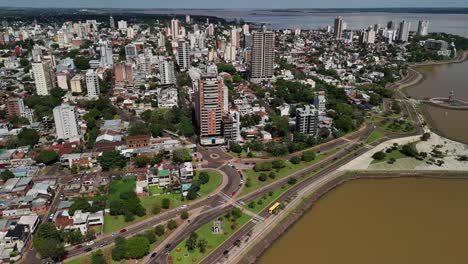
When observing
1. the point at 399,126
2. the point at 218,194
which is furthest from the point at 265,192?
the point at 399,126

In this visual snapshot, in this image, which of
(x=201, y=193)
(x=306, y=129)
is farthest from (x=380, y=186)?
(x=201, y=193)

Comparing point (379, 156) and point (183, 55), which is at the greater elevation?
point (183, 55)

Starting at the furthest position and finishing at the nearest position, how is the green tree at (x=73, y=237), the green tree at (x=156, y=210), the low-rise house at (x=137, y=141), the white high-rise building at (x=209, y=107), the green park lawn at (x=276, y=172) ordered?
the white high-rise building at (x=209, y=107) < the low-rise house at (x=137, y=141) < the green park lawn at (x=276, y=172) < the green tree at (x=156, y=210) < the green tree at (x=73, y=237)

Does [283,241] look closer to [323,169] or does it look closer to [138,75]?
[323,169]

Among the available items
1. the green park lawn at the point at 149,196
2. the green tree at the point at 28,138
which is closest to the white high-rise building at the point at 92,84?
the green tree at the point at 28,138

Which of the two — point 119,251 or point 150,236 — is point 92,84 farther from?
point 119,251

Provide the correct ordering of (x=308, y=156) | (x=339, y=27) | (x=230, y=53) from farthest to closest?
(x=339, y=27), (x=230, y=53), (x=308, y=156)

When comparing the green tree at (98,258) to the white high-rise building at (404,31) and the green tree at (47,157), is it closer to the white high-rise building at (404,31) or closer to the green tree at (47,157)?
the green tree at (47,157)

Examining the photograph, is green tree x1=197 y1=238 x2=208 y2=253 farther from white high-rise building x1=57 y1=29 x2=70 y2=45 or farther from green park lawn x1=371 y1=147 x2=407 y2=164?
white high-rise building x1=57 y1=29 x2=70 y2=45
